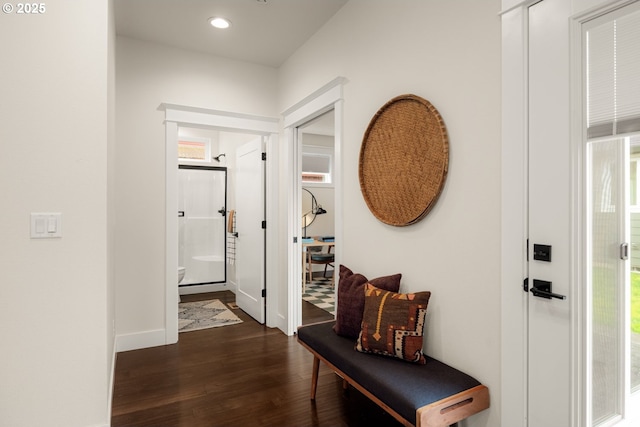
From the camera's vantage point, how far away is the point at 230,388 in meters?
2.44

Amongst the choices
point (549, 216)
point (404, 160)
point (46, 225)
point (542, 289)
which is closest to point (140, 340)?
point (46, 225)

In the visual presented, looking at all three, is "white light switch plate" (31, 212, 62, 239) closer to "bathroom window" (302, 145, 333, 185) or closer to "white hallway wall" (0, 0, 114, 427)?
"white hallway wall" (0, 0, 114, 427)

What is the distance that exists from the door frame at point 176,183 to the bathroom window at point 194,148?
2209 mm

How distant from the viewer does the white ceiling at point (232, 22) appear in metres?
2.69

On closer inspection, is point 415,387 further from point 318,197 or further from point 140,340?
point 318,197

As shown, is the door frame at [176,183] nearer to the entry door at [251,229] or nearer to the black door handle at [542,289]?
the entry door at [251,229]

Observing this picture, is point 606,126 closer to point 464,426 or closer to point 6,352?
point 464,426

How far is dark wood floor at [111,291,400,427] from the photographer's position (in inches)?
82.0

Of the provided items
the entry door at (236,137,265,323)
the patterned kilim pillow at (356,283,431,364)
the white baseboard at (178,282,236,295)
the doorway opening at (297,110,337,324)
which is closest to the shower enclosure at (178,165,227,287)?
the white baseboard at (178,282,236,295)

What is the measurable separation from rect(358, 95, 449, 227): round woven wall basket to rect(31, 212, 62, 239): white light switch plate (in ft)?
5.64

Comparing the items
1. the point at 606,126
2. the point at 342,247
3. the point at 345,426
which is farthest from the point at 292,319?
the point at 606,126

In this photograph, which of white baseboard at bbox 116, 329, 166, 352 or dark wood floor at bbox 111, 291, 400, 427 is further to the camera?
white baseboard at bbox 116, 329, 166, 352

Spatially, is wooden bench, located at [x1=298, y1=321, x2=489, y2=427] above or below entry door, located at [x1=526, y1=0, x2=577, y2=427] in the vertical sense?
below

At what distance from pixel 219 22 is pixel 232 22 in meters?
0.11
